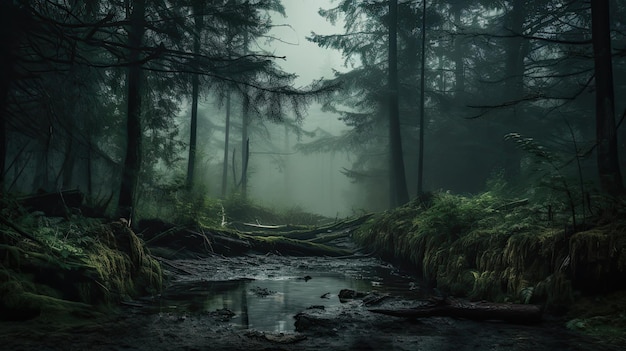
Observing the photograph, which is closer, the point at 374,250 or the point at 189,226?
the point at 189,226

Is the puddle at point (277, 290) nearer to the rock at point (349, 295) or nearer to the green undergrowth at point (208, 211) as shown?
the rock at point (349, 295)

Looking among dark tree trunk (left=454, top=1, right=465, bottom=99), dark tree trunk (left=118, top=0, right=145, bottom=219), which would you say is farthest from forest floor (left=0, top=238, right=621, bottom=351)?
dark tree trunk (left=454, top=1, right=465, bottom=99)

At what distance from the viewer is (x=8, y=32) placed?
473 cm

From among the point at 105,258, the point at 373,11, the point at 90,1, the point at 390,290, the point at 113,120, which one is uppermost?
the point at 373,11

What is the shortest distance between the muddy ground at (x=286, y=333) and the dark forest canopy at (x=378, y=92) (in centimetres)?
240

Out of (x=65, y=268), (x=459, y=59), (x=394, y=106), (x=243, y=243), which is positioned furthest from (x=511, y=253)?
(x=459, y=59)

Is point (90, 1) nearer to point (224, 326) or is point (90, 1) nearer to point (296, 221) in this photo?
point (224, 326)

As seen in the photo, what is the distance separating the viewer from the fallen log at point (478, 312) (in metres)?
5.53

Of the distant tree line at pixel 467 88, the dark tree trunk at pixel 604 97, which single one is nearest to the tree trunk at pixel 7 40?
the dark tree trunk at pixel 604 97

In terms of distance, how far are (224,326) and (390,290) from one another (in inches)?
164

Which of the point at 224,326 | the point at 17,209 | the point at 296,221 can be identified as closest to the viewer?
the point at 224,326

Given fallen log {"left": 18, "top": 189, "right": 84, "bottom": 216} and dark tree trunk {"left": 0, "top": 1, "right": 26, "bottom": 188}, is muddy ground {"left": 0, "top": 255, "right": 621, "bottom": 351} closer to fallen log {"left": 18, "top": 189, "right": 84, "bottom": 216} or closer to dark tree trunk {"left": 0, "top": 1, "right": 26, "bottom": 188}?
dark tree trunk {"left": 0, "top": 1, "right": 26, "bottom": 188}

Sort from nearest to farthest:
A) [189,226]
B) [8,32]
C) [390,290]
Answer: [8,32] → [390,290] → [189,226]

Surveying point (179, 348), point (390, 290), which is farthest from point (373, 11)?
point (179, 348)
